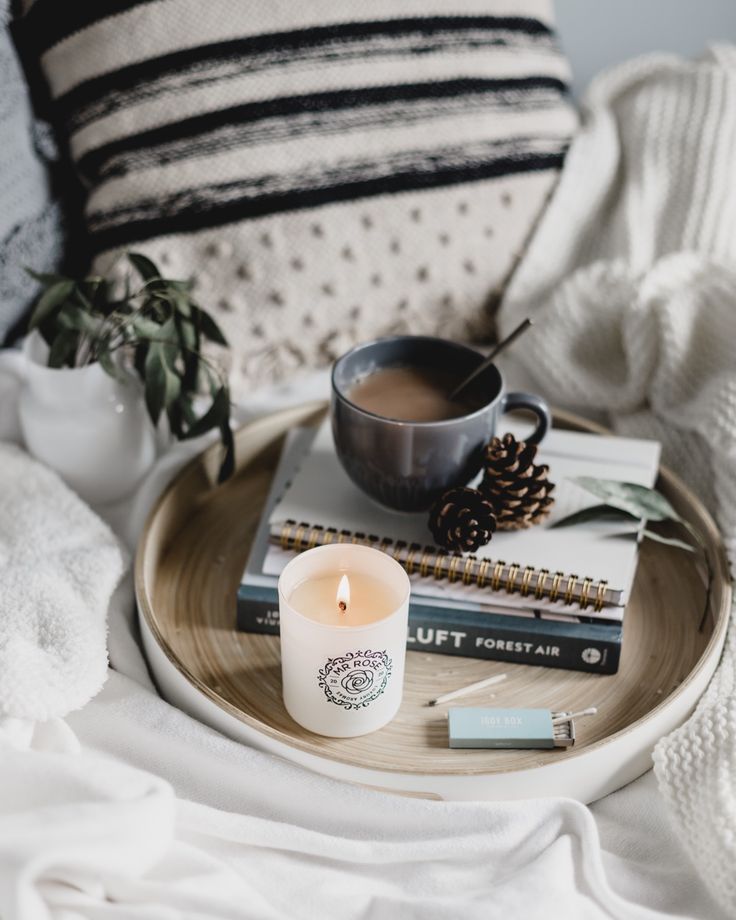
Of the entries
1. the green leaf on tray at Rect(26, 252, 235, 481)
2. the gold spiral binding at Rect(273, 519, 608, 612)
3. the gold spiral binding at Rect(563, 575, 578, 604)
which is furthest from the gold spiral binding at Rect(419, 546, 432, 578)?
the green leaf on tray at Rect(26, 252, 235, 481)

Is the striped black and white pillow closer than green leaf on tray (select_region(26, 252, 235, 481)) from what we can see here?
No

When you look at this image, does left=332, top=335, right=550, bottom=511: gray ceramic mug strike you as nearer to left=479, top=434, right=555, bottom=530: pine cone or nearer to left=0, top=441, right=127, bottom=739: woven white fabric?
left=479, top=434, right=555, bottom=530: pine cone

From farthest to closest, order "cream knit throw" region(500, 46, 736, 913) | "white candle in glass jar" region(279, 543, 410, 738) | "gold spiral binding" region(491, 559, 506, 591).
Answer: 1. "cream knit throw" region(500, 46, 736, 913)
2. "gold spiral binding" region(491, 559, 506, 591)
3. "white candle in glass jar" region(279, 543, 410, 738)

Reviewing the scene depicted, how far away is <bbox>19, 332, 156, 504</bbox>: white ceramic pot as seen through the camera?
2.61 feet

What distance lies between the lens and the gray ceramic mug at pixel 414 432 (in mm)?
707

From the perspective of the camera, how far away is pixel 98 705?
2.21 feet

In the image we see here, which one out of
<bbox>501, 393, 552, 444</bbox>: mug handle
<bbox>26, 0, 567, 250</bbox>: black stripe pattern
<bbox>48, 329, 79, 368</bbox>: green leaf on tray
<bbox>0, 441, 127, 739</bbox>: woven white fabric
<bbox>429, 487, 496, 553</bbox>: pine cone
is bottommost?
<bbox>0, 441, 127, 739</bbox>: woven white fabric

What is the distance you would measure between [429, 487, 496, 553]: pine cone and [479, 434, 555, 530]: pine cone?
0.06 feet

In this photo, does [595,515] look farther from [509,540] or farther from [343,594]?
[343,594]

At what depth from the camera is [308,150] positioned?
0.93 metres

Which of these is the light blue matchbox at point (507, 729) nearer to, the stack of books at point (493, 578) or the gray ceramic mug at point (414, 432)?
the stack of books at point (493, 578)

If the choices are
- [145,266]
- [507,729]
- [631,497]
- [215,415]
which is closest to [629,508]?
[631,497]

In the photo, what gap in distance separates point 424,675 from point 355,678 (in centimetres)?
10

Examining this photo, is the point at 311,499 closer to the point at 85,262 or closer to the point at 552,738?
the point at 552,738
